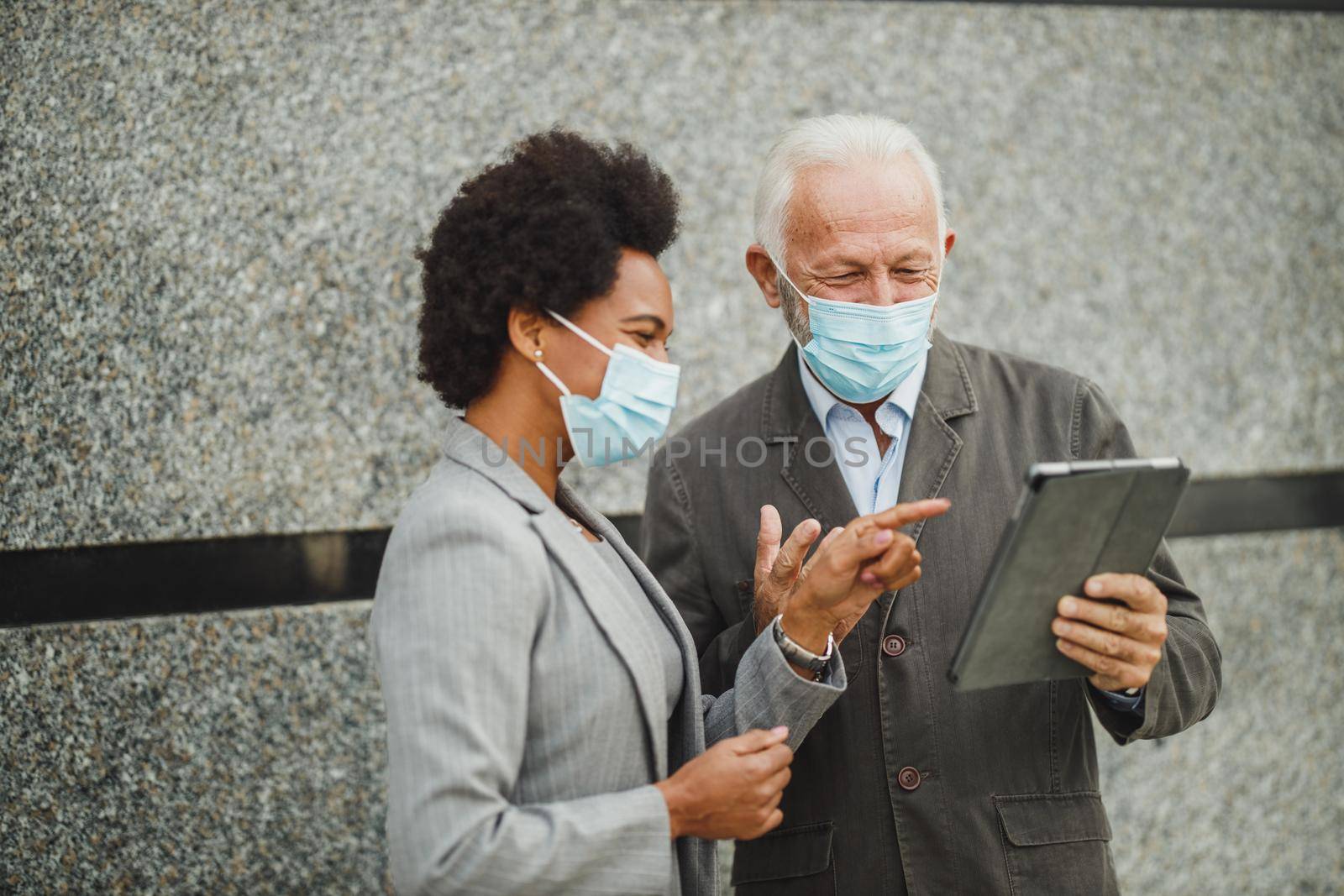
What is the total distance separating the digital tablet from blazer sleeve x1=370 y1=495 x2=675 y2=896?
570mm

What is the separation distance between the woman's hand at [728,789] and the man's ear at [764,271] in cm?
109

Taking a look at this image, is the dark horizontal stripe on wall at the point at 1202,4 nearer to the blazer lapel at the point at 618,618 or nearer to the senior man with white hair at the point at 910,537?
the senior man with white hair at the point at 910,537

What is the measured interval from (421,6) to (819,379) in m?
1.45

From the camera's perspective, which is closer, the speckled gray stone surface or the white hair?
the white hair

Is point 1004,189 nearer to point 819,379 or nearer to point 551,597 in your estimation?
point 819,379

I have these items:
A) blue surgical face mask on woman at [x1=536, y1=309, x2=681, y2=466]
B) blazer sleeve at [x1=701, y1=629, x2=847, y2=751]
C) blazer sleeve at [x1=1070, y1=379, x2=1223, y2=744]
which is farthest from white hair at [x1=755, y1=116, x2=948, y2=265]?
blazer sleeve at [x1=701, y1=629, x2=847, y2=751]

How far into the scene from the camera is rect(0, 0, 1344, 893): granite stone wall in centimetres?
251

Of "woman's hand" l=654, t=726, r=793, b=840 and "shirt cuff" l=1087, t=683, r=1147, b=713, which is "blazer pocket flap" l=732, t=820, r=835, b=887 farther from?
"shirt cuff" l=1087, t=683, r=1147, b=713

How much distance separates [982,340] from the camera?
3162 mm

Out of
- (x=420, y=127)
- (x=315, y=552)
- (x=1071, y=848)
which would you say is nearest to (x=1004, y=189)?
(x=420, y=127)

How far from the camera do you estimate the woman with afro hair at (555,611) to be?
143 cm

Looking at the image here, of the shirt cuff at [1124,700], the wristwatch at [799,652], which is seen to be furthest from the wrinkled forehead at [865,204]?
the shirt cuff at [1124,700]

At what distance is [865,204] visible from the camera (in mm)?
2184

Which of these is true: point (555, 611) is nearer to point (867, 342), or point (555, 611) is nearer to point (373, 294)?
point (867, 342)
